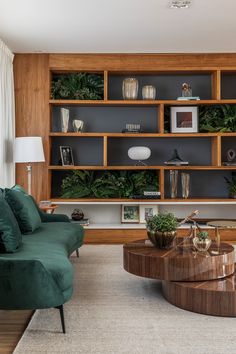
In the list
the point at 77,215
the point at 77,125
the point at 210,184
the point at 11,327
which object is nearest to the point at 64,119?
the point at 77,125

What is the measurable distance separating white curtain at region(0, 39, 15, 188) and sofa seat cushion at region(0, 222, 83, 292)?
1210 millimetres

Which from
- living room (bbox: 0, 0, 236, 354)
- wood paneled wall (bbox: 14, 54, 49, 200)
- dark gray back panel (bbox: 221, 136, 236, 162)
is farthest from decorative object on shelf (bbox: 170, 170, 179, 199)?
wood paneled wall (bbox: 14, 54, 49, 200)

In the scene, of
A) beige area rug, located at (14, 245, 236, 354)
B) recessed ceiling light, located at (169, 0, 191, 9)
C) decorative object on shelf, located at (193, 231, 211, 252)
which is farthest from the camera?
recessed ceiling light, located at (169, 0, 191, 9)

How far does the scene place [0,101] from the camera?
4820 millimetres

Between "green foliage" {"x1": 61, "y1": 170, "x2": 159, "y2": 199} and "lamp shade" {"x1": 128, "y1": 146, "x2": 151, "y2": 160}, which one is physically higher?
"lamp shade" {"x1": 128, "y1": 146, "x2": 151, "y2": 160}

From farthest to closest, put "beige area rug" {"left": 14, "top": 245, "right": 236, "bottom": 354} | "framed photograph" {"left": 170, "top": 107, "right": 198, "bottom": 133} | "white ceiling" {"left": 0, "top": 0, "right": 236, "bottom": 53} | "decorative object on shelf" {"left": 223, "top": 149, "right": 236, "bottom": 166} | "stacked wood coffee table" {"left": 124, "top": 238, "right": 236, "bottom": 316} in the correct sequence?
1. "framed photograph" {"left": 170, "top": 107, "right": 198, "bottom": 133}
2. "decorative object on shelf" {"left": 223, "top": 149, "right": 236, "bottom": 166}
3. "white ceiling" {"left": 0, "top": 0, "right": 236, "bottom": 53}
4. "stacked wood coffee table" {"left": 124, "top": 238, "right": 236, "bottom": 316}
5. "beige area rug" {"left": 14, "top": 245, "right": 236, "bottom": 354}

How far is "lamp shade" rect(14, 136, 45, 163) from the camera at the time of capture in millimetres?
4887

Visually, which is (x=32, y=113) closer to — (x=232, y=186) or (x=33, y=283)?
(x=232, y=186)

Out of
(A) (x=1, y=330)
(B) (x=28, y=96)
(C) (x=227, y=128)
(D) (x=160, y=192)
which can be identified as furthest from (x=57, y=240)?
(C) (x=227, y=128)

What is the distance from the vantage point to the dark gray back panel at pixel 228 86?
19.3 feet

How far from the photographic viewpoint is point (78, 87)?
5.67m

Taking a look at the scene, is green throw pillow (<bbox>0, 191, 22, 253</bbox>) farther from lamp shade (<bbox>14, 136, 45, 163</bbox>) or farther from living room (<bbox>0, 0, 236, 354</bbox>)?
lamp shade (<bbox>14, 136, 45, 163</bbox>)

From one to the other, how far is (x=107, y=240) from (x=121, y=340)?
119 inches

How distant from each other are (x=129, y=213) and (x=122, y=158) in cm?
82
